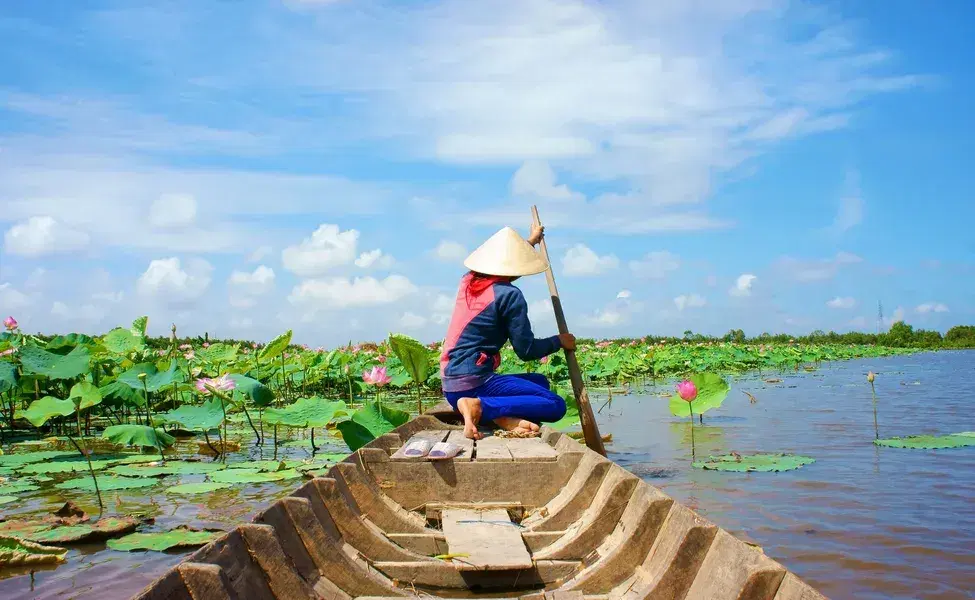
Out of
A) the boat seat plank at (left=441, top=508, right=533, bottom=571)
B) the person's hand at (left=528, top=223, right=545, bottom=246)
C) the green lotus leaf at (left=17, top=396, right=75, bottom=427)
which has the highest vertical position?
the person's hand at (left=528, top=223, right=545, bottom=246)

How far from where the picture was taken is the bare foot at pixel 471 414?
4.23m

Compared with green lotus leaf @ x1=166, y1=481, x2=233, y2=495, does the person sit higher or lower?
higher

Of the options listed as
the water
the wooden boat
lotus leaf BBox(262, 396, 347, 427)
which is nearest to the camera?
the wooden boat

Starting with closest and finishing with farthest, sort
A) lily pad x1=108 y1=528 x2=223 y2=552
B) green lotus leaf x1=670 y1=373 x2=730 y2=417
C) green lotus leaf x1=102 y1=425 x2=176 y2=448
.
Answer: lily pad x1=108 y1=528 x2=223 y2=552, green lotus leaf x1=102 y1=425 x2=176 y2=448, green lotus leaf x1=670 y1=373 x2=730 y2=417

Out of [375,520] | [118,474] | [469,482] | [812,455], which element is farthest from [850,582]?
[118,474]

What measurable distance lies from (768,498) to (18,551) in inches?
148

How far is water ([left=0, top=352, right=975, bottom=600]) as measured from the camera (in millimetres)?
2982

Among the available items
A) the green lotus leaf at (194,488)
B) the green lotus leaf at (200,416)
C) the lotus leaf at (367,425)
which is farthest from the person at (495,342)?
the green lotus leaf at (200,416)

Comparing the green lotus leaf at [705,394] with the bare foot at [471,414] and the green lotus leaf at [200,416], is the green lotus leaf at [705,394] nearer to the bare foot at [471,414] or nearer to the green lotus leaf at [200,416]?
the bare foot at [471,414]

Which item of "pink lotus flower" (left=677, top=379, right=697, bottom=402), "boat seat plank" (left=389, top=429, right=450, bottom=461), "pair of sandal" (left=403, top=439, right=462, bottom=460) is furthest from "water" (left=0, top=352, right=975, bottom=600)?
"pair of sandal" (left=403, top=439, right=462, bottom=460)

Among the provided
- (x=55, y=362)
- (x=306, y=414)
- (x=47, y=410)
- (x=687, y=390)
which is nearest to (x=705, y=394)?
(x=687, y=390)

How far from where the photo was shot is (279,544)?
6.88 feet

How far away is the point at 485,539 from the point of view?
9.38 feet

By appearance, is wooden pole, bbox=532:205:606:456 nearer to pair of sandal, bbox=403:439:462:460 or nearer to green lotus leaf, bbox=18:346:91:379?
pair of sandal, bbox=403:439:462:460
